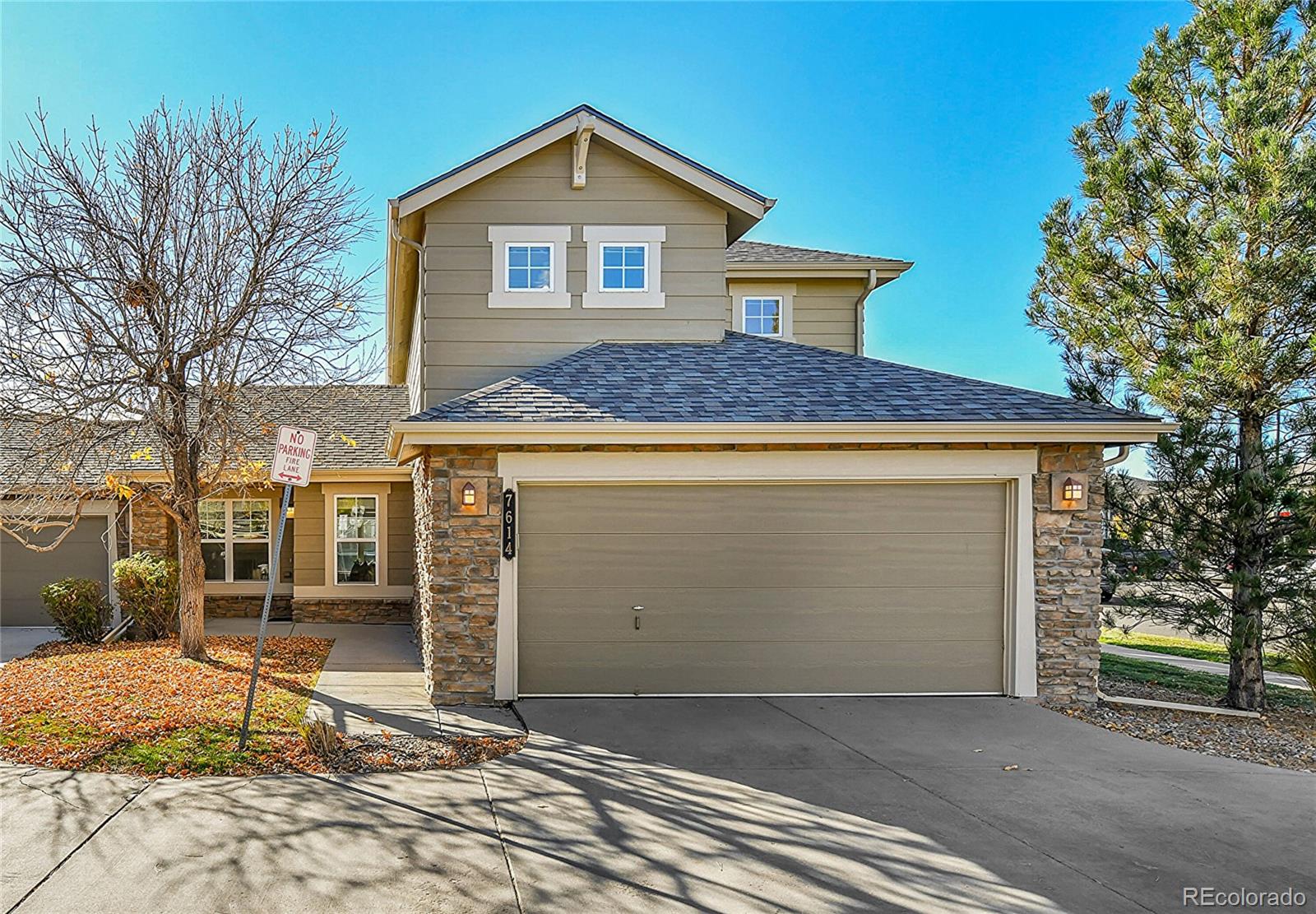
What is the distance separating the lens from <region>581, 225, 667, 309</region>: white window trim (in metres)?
9.83

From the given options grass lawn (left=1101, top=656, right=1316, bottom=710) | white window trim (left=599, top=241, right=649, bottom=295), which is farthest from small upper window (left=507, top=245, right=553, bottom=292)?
grass lawn (left=1101, top=656, right=1316, bottom=710)

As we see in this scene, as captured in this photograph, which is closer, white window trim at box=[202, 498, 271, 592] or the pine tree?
the pine tree

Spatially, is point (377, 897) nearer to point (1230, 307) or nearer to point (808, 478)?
point (808, 478)

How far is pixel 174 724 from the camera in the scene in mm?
6352

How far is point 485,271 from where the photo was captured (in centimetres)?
966

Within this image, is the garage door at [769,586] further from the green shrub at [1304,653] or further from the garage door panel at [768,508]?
the green shrub at [1304,653]

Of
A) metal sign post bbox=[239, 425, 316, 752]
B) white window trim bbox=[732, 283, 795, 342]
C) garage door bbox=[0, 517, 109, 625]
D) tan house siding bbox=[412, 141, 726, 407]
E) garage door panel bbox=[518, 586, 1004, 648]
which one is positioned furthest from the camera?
white window trim bbox=[732, 283, 795, 342]

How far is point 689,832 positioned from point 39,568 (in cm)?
1307

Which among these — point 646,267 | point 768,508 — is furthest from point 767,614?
point 646,267

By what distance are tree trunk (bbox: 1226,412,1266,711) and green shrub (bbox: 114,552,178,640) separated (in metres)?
13.3

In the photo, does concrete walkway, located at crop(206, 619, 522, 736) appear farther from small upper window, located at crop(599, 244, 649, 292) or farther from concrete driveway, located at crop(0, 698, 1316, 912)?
small upper window, located at crop(599, 244, 649, 292)

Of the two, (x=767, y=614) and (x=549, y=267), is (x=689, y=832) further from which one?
(x=549, y=267)

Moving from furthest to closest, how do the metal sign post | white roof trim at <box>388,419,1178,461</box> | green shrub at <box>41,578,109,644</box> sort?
1. green shrub at <box>41,578,109,644</box>
2. white roof trim at <box>388,419,1178,461</box>
3. the metal sign post

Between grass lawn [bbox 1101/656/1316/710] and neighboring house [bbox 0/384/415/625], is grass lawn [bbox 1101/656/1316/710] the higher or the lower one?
the lower one
